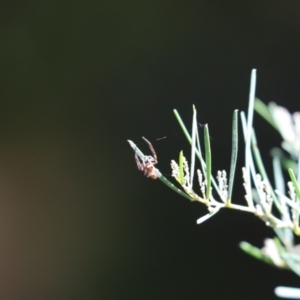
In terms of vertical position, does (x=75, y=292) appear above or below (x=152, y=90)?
below

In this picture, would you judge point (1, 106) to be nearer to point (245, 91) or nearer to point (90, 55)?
point (90, 55)

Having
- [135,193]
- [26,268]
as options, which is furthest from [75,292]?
[135,193]

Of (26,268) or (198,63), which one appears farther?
(26,268)

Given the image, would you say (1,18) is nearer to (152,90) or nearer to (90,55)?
(90,55)

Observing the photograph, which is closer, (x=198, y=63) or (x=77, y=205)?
(x=198, y=63)

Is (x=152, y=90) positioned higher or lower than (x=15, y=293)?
higher

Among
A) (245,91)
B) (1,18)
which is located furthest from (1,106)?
(245,91)

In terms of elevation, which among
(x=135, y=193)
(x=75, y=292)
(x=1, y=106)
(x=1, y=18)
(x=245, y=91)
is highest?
(x=1, y=18)
